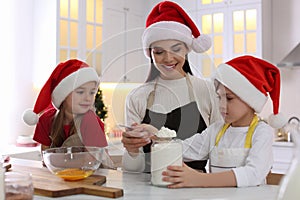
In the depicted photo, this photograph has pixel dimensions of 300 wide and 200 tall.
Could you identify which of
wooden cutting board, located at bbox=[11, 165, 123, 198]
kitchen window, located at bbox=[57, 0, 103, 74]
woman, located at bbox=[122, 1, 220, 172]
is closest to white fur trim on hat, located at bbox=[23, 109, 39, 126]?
wooden cutting board, located at bbox=[11, 165, 123, 198]

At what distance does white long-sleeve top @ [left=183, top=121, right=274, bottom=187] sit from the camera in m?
1.04

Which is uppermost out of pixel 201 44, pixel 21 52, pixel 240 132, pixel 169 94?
pixel 21 52

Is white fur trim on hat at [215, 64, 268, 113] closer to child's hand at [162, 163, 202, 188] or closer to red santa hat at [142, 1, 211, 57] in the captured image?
red santa hat at [142, 1, 211, 57]

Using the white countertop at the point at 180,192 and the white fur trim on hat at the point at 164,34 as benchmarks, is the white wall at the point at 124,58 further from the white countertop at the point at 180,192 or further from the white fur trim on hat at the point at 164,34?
the white countertop at the point at 180,192

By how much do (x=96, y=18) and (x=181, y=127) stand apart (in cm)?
236

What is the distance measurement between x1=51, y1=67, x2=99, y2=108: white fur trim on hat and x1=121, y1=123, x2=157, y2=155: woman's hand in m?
0.16

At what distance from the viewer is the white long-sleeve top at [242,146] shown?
104 cm

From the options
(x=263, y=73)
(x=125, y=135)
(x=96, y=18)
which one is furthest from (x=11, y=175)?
(x=96, y=18)

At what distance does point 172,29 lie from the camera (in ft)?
3.56

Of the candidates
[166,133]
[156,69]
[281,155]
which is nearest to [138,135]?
[166,133]

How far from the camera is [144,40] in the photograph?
3.55 feet

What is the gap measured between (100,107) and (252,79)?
44 centimetres

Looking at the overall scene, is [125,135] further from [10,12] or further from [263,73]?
[10,12]

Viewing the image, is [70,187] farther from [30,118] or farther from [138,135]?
[30,118]
